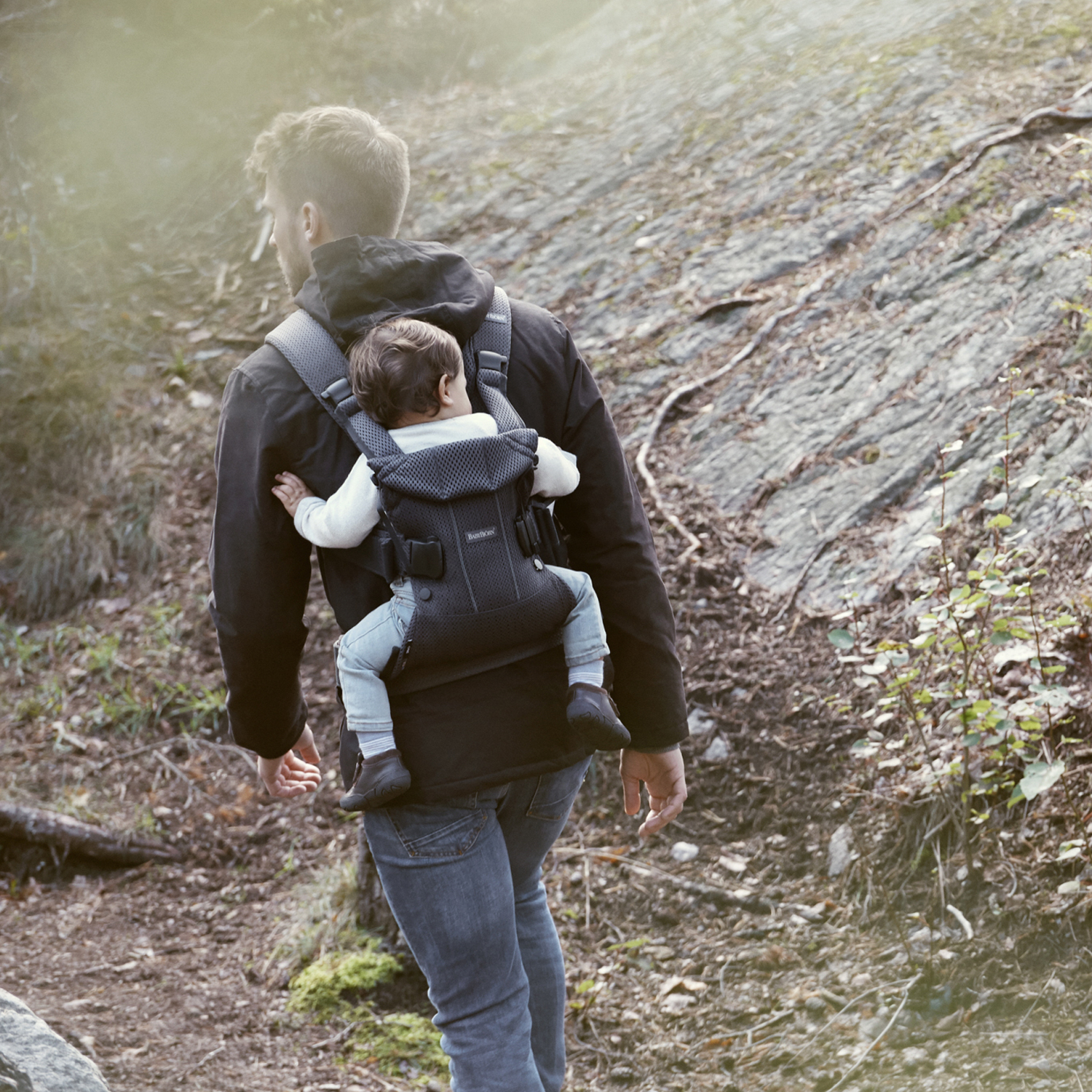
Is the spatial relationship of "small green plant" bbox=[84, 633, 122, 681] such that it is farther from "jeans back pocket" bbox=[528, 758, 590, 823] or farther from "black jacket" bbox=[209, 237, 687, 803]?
"jeans back pocket" bbox=[528, 758, 590, 823]

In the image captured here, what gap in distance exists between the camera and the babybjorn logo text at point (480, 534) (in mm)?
1757

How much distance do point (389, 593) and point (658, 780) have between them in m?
0.82

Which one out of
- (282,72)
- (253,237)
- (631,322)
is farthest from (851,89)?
(282,72)

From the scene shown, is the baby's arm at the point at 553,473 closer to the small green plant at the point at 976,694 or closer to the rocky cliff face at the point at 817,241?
the small green plant at the point at 976,694

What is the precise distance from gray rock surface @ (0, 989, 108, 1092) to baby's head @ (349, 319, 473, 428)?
4.89 feet

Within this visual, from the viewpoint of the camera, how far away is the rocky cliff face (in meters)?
4.60

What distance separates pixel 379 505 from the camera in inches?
69.1

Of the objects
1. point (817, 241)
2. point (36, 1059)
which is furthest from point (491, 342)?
point (817, 241)

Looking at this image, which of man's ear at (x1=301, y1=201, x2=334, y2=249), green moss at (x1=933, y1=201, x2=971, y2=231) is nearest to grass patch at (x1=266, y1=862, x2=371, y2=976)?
man's ear at (x1=301, y1=201, x2=334, y2=249)

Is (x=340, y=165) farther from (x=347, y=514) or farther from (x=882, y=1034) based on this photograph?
(x=882, y=1034)

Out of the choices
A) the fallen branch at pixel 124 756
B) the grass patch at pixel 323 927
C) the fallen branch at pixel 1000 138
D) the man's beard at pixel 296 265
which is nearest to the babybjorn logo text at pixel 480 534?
the man's beard at pixel 296 265

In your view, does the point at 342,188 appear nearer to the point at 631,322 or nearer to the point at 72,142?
the point at 631,322

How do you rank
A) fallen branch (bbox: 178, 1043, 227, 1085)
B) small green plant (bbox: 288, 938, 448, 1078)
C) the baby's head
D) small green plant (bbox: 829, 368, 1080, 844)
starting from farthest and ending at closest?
small green plant (bbox: 288, 938, 448, 1078) < fallen branch (bbox: 178, 1043, 227, 1085) < small green plant (bbox: 829, 368, 1080, 844) < the baby's head

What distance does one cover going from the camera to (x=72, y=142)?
980cm
